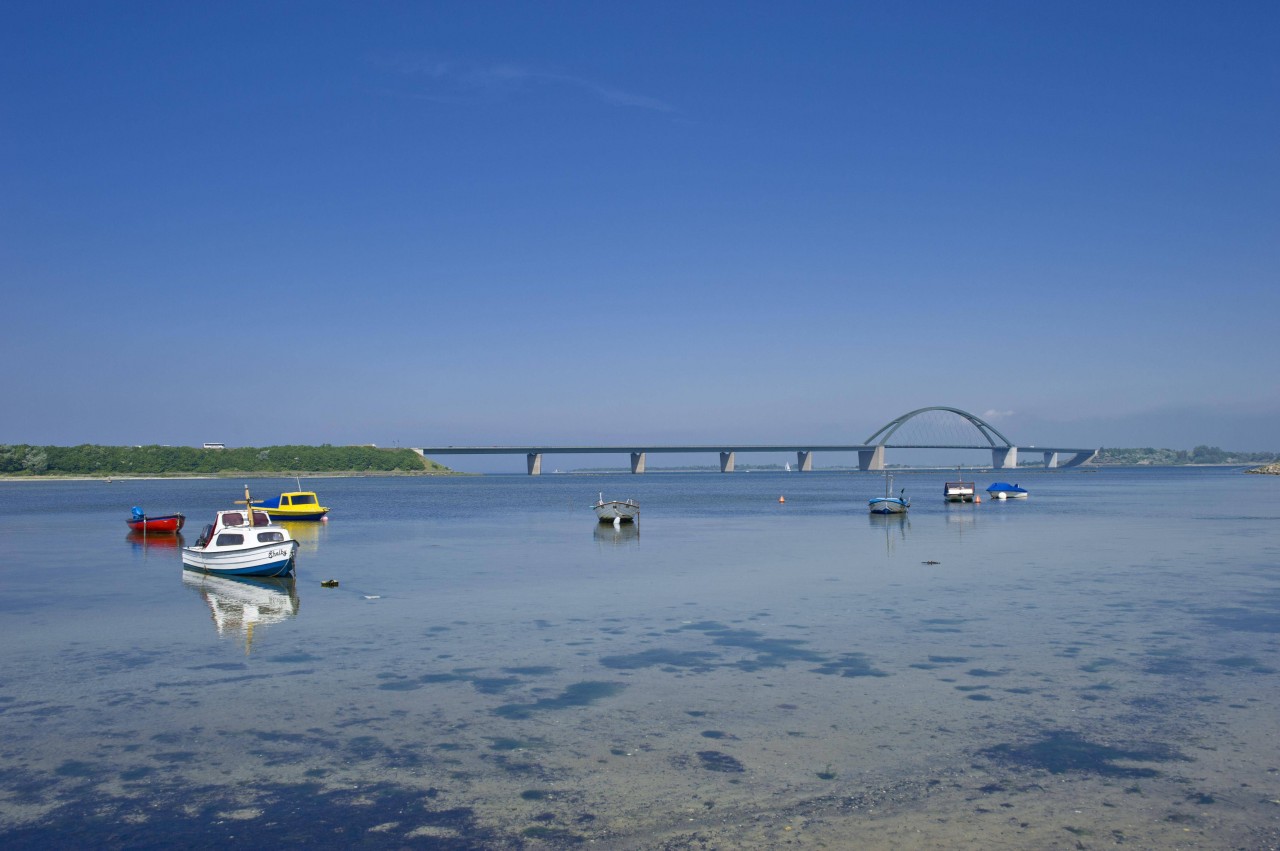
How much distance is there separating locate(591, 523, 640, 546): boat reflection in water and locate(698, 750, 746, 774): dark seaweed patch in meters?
36.1

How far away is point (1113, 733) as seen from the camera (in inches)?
550

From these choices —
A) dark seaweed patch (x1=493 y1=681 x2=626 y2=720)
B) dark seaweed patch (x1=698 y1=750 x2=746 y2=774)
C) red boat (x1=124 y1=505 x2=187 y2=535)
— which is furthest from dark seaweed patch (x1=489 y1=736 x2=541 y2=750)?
red boat (x1=124 y1=505 x2=187 y2=535)

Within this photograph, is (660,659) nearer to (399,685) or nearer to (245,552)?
(399,685)

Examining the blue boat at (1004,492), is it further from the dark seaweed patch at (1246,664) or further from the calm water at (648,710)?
the dark seaweed patch at (1246,664)

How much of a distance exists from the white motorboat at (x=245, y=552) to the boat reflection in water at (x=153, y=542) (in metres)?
13.5

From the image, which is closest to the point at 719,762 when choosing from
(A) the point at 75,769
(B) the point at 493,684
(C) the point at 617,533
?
(B) the point at 493,684

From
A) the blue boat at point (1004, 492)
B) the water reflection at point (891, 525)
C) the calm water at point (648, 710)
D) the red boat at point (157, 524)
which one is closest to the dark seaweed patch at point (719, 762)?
the calm water at point (648, 710)

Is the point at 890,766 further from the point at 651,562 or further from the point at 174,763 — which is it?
the point at 651,562

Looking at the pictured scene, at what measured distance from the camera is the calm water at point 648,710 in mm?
10797

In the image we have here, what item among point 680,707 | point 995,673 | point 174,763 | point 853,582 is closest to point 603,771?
point 680,707

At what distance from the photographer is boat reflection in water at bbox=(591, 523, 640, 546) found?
167 ft

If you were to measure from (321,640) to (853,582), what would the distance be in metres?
17.7

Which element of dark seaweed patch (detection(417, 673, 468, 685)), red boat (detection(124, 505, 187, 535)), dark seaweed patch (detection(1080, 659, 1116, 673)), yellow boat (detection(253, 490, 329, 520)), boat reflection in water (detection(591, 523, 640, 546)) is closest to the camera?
dark seaweed patch (detection(417, 673, 468, 685))

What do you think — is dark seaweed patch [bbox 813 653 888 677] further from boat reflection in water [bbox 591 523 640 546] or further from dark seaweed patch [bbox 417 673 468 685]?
boat reflection in water [bbox 591 523 640 546]
